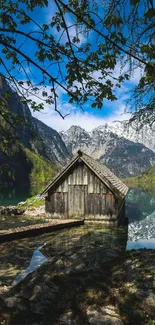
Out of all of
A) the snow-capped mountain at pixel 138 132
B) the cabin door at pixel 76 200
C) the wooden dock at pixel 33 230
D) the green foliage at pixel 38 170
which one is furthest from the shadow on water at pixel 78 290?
the green foliage at pixel 38 170

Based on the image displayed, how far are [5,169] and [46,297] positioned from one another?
424 cm

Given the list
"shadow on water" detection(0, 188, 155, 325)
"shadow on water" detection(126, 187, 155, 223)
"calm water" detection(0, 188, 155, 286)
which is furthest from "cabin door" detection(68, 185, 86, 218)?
"shadow on water" detection(126, 187, 155, 223)

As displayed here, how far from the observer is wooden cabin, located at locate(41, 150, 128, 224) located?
75.4 feet

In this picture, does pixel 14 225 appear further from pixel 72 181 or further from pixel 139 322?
pixel 139 322

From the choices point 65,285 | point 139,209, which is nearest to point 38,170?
point 139,209

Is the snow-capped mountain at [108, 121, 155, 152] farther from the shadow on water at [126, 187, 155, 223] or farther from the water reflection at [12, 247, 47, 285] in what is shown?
the shadow on water at [126, 187, 155, 223]

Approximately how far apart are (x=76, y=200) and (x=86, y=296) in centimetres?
1621

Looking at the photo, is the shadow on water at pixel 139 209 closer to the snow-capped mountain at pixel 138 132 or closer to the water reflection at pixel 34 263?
the water reflection at pixel 34 263

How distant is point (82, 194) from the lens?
23797 millimetres

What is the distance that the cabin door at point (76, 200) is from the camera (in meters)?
23.8

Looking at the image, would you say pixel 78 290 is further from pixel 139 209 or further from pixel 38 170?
pixel 38 170

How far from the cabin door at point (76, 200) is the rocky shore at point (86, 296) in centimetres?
1280

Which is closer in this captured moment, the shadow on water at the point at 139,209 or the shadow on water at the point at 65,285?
the shadow on water at the point at 65,285

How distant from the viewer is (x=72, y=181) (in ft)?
78.6
